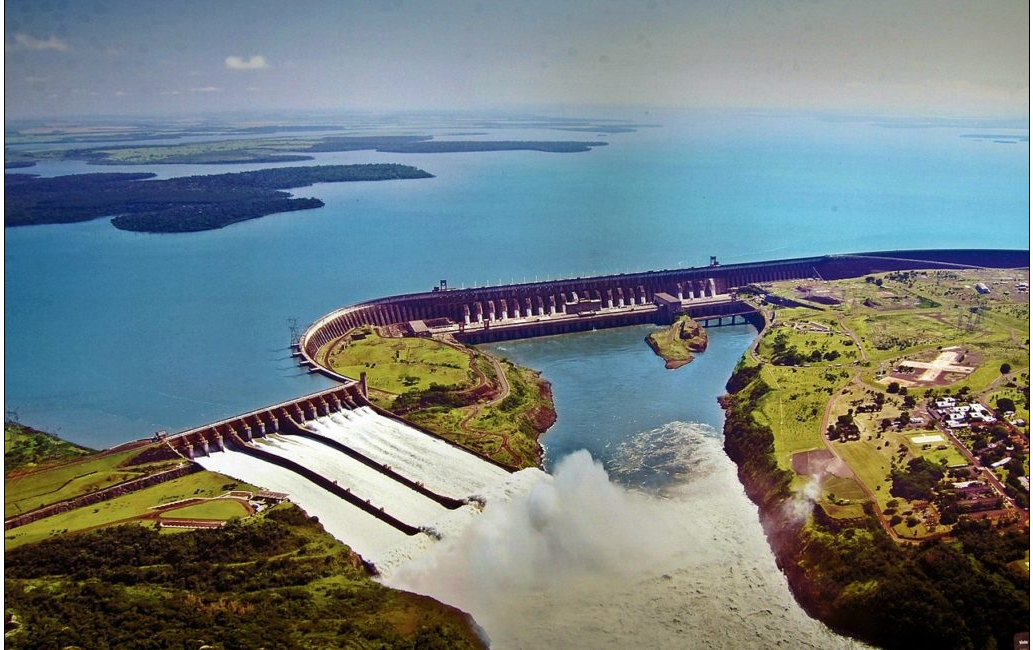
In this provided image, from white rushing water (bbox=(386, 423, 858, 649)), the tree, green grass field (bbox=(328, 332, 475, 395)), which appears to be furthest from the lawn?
green grass field (bbox=(328, 332, 475, 395))

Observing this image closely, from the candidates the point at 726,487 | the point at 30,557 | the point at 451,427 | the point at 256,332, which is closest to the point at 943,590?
the point at 726,487

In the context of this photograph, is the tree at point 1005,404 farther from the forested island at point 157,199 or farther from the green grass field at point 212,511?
the forested island at point 157,199

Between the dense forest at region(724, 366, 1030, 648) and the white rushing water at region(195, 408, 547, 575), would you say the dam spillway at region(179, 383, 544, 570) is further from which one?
the dense forest at region(724, 366, 1030, 648)

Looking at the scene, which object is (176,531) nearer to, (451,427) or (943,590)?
(451,427)

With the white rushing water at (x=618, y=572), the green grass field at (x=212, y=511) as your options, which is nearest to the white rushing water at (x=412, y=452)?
the white rushing water at (x=618, y=572)

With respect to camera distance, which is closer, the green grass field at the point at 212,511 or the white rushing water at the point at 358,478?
the green grass field at the point at 212,511

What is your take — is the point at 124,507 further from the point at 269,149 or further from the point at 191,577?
the point at 269,149
